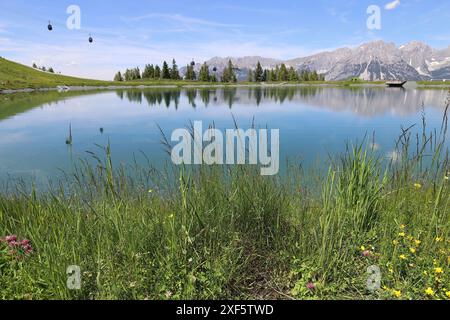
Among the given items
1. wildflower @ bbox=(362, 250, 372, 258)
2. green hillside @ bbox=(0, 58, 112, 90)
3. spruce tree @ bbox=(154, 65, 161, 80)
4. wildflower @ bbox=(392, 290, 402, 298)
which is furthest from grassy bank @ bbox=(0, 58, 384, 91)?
wildflower @ bbox=(392, 290, 402, 298)

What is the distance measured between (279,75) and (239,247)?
143m

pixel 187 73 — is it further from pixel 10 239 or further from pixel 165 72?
pixel 10 239

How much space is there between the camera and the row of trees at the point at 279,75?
136750 millimetres

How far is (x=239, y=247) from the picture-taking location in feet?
10.6

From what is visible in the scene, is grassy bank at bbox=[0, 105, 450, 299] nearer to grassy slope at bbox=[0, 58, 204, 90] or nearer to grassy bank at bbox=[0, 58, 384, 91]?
grassy bank at bbox=[0, 58, 384, 91]

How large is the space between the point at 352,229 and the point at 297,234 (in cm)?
64

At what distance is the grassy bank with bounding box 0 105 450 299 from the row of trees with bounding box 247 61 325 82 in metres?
139

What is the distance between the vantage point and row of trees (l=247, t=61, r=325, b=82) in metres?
137

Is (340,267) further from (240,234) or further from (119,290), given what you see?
(119,290)

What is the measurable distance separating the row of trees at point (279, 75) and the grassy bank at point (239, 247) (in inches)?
5467

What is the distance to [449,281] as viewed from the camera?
2.78m

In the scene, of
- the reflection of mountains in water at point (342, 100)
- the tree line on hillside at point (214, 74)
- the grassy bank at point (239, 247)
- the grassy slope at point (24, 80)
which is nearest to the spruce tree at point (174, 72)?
the tree line on hillside at point (214, 74)
